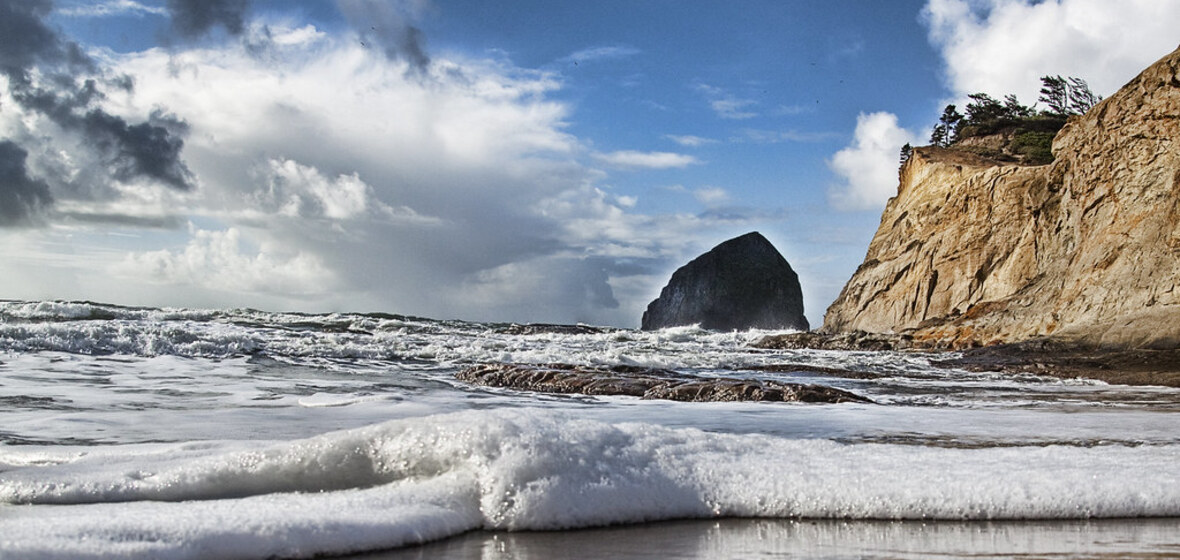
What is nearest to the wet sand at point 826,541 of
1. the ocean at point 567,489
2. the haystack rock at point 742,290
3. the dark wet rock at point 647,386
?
the ocean at point 567,489

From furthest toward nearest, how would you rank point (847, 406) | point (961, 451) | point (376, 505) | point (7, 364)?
point (7, 364) → point (847, 406) → point (961, 451) → point (376, 505)

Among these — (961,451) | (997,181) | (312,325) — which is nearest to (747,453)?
(961,451)

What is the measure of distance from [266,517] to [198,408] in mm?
3779

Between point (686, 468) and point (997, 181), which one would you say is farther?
point (997, 181)

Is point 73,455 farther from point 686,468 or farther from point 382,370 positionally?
point 382,370

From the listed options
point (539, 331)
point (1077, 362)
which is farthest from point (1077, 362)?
point (539, 331)

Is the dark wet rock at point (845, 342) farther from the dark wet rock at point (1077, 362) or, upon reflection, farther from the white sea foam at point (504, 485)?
the white sea foam at point (504, 485)

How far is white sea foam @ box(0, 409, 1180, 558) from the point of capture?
2316 millimetres

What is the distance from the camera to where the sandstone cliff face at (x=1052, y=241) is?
50.6 feet

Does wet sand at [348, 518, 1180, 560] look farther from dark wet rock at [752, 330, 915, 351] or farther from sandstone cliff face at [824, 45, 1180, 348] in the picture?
dark wet rock at [752, 330, 915, 351]

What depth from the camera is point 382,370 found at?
985cm

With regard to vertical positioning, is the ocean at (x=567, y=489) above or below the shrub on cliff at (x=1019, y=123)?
below

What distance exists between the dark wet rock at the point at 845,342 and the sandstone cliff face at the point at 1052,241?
0.64 metres

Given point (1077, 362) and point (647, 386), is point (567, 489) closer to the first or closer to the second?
point (647, 386)
